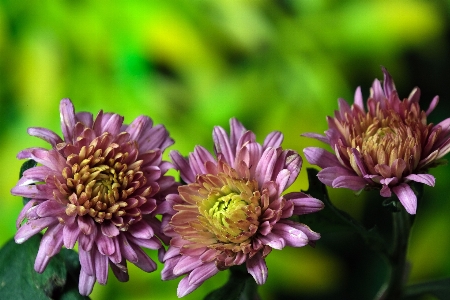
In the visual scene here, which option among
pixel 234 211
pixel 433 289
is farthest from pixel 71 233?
pixel 433 289

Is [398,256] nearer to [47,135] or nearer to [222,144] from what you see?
[222,144]

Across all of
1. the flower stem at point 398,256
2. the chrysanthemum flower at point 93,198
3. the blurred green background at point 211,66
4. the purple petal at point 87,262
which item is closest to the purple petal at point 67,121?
the chrysanthemum flower at point 93,198

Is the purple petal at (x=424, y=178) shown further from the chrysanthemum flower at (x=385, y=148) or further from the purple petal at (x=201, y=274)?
the purple petal at (x=201, y=274)

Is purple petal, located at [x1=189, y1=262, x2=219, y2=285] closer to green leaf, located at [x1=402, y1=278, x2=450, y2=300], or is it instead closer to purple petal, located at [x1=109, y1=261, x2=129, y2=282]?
purple petal, located at [x1=109, y1=261, x2=129, y2=282]

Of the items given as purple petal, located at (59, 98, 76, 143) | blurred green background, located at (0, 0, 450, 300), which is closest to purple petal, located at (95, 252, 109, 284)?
purple petal, located at (59, 98, 76, 143)

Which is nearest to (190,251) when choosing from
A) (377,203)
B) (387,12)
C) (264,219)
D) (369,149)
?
(264,219)
